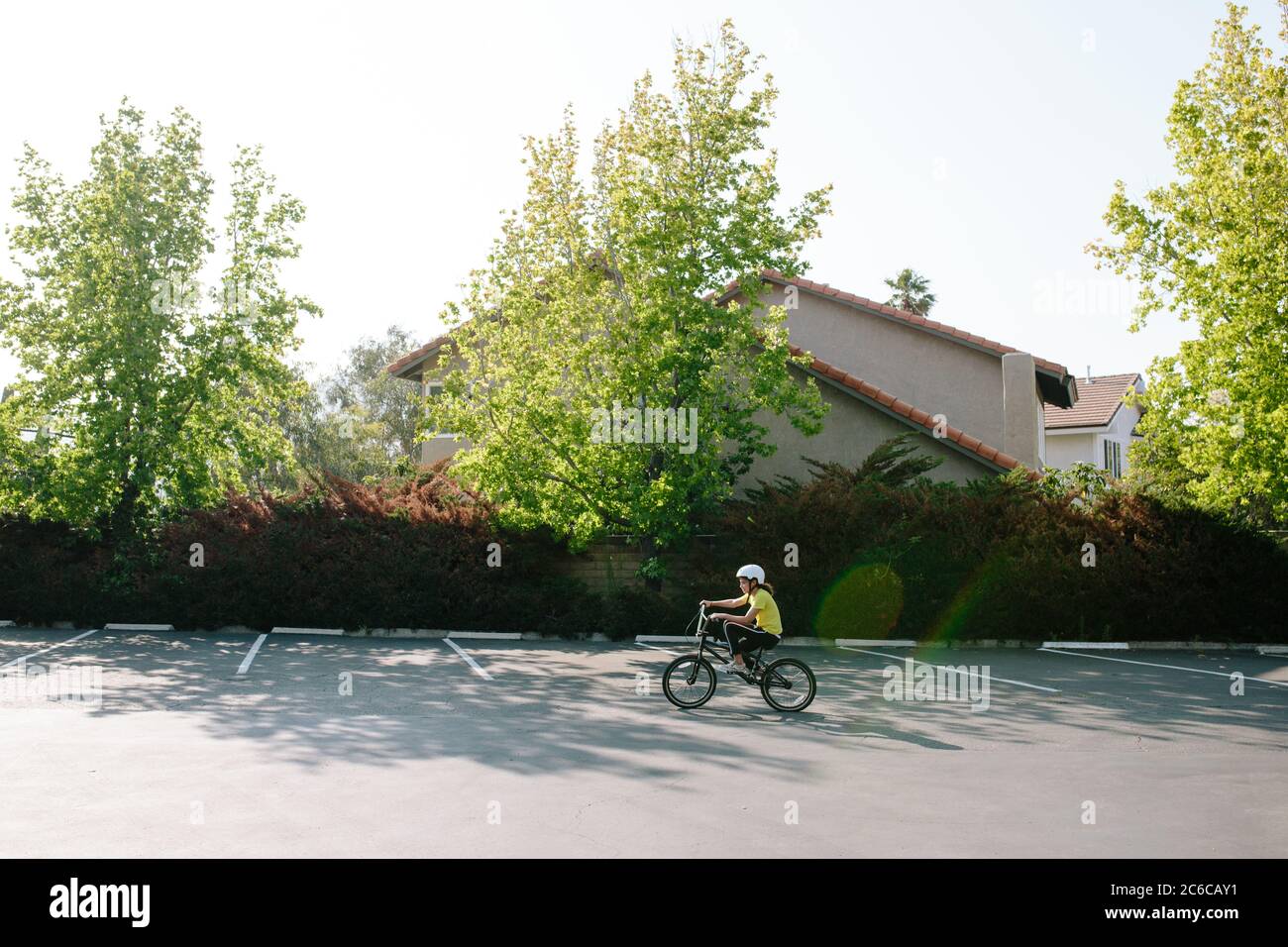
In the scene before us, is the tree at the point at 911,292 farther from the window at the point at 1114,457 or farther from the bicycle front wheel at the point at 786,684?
the bicycle front wheel at the point at 786,684

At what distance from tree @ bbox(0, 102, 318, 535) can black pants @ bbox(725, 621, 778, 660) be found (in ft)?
53.2

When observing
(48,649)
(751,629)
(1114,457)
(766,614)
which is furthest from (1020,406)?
(48,649)

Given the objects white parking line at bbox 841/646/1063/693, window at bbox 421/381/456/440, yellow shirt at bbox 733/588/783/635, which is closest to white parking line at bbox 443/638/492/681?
yellow shirt at bbox 733/588/783/635

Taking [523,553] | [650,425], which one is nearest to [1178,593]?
[650,425]

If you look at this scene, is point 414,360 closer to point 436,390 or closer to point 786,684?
point 436,390

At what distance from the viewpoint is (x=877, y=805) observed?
8227mm

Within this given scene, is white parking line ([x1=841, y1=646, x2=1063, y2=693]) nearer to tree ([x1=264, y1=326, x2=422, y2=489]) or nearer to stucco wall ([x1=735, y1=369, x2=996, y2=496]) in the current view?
stucco wall ([x1=735, y1=369, x2=996, y2=496])

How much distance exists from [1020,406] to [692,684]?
19697 millimetres

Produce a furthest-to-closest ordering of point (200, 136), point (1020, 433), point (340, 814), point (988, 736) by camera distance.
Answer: point (1020, 433)
point (200, 136)
point (988, 736)
point (340, 814)

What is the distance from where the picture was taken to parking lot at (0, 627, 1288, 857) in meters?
7.17

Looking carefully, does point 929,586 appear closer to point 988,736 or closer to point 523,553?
point 523,553

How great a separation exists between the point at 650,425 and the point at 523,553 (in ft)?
12.2

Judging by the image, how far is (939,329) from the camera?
105 ft

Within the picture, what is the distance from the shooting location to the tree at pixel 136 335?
24.5 m
